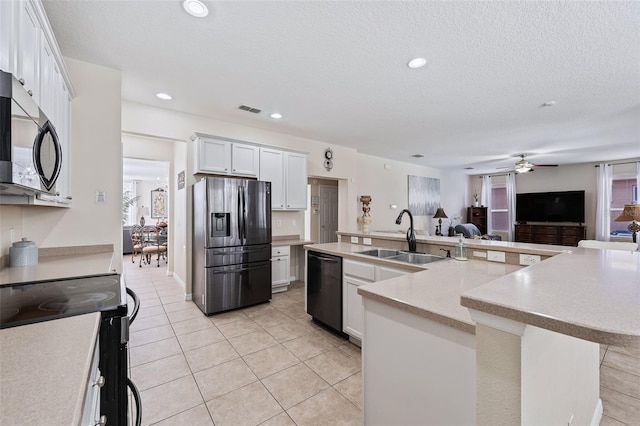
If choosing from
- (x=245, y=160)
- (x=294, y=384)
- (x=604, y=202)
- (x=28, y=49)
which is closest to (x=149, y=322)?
(x=294, y=384)

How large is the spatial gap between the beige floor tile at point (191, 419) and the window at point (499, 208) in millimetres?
9918

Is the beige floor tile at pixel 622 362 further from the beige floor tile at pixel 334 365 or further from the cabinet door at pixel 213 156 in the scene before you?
the cabinet door at pixel 213 156

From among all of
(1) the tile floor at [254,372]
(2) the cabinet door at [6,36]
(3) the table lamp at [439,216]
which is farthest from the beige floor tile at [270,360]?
(3) the table lamp at [439,216]

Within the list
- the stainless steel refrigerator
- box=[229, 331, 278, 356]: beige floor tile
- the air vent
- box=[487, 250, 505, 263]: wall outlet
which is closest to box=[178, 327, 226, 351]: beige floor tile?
box=[229, 331, 278, 356]: beige floor tile

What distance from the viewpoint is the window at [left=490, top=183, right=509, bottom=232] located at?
29.3 ft

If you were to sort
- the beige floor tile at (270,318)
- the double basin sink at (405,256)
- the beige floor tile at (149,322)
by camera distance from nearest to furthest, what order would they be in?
the double basin sink at (405,256) → the beige floor tile at (149,322) → the beige floor tile at (270,318)

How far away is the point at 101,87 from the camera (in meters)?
2.61

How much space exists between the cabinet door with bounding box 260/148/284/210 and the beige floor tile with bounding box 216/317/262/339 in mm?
1826

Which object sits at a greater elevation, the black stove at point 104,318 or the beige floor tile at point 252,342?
the black stove at point 104,318

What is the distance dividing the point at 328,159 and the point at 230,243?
2802 millimetres

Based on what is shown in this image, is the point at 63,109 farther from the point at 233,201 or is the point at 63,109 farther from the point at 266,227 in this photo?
the point at 266,227

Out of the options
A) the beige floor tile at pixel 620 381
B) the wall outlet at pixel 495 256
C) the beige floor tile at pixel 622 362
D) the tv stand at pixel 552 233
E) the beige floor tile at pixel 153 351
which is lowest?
the beige floor tile at pixel 622 362

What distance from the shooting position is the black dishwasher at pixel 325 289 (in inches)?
109

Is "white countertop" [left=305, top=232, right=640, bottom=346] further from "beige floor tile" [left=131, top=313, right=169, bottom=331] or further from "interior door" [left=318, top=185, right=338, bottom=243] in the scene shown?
"interior door" [left=318, top=185, right=338, bottom=243]
